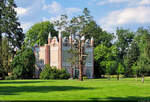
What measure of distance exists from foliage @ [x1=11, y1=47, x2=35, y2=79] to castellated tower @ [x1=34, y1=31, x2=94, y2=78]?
3.50 meters

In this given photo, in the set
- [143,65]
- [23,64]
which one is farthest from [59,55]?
[143,65]

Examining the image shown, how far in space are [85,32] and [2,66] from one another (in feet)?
72.5

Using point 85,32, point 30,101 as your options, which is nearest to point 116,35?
point 85,32

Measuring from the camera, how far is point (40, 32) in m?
96.1

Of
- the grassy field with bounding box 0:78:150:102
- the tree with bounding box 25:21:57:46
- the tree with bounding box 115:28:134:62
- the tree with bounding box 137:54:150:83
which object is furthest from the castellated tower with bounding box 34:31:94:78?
the grassy field with bounding box 0:78:150:102

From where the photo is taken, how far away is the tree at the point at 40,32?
96.7m

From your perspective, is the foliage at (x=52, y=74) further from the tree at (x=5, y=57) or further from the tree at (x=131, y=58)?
the tree at (x=131, y=58)

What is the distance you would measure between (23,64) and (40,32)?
2718 centimetres

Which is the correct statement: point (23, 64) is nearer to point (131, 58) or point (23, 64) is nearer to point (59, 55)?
point (59, 55)

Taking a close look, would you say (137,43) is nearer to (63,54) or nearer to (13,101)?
(63,54)

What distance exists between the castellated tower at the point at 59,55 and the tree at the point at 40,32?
Result: 18278mm

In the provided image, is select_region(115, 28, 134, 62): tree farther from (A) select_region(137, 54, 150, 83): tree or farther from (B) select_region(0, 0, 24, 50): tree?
(B) select_region(0, 0, 24, 50): tree

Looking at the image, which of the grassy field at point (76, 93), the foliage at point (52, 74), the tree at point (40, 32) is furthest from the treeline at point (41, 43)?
the grassy field at point (76, 93)

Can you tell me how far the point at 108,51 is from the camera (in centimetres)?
8669
